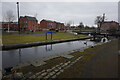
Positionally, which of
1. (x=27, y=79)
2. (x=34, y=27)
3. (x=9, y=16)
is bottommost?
(x=27, y=79)

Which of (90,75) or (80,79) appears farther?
(90,75)

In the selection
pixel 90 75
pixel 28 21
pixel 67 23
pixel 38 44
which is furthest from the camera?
pixel 67 23

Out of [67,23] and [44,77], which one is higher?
[67,23]

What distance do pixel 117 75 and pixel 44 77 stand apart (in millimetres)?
3526

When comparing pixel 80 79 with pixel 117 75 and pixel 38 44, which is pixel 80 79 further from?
pixel 38 44

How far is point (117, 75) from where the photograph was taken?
421 cm

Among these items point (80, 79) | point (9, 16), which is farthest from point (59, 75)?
point (9, 16)

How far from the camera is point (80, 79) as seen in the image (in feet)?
12.6

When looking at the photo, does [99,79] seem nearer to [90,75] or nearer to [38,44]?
[90,75]

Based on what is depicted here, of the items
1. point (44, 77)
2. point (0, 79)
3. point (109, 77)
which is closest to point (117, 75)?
point (109, 77)

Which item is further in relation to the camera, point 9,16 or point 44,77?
point 9,16

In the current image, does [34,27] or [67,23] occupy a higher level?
[67,23]

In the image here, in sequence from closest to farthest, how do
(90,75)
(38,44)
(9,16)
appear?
1. (90,75)
2. (38,44)
3. (9,16)

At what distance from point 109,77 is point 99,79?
1.83 feet
